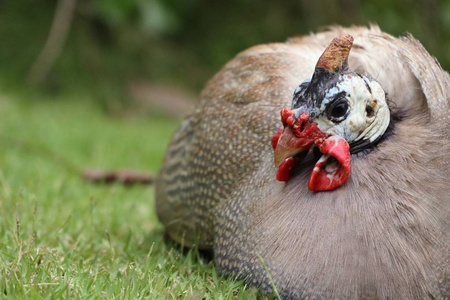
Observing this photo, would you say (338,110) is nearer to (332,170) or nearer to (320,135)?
(320,135)

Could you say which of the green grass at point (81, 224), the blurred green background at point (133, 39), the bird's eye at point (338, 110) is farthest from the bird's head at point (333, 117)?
the blurred green background at point (133, 39)

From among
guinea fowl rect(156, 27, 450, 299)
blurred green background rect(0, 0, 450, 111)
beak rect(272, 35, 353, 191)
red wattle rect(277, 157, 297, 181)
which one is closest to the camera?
guinea fowl rect(156, 27, 450, 299)

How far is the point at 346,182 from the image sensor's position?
2748mm

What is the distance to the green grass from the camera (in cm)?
270

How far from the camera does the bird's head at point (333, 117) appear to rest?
2707mm

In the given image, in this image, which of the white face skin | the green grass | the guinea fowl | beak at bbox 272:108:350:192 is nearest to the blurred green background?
the green grass

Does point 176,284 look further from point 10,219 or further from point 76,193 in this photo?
point 76,193

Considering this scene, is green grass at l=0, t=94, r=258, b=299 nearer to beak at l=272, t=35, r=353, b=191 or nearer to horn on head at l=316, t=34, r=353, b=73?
beak at l=272, t=35, r=353, b=191

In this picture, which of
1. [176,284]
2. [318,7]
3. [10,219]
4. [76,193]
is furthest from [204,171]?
[318,7]

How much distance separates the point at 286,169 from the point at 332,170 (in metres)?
0.21

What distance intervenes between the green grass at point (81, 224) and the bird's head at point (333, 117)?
0.54 metres

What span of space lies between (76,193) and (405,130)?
251cm

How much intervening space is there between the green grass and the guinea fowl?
0.78 ft

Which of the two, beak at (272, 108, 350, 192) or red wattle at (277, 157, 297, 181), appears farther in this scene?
red wattle at (277, 157, 297, 181)
